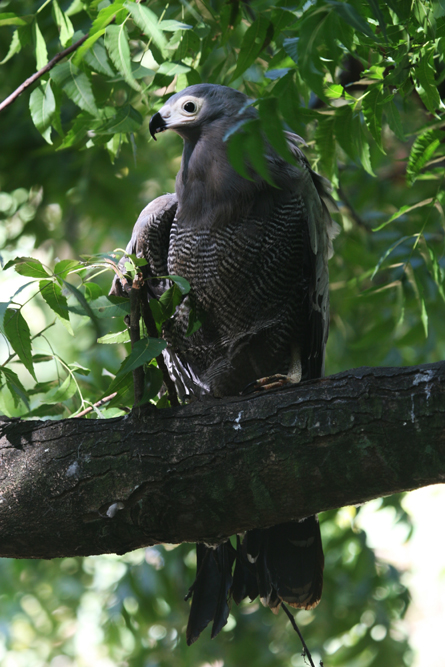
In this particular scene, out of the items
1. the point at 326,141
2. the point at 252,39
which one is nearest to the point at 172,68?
the point at 252,39

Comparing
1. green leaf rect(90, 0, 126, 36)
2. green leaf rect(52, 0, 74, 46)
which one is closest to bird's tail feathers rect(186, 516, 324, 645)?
green leaf rect(90, 0, 126, 36)

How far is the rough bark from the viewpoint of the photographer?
170cm

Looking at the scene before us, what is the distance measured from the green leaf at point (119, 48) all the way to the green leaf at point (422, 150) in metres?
1.08

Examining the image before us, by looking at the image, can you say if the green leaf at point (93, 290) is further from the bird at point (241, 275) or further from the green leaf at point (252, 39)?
the green leaf at point (252, 39)

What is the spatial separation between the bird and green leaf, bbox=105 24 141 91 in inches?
24.2

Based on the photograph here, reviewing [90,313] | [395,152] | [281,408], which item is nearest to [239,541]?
[281,408]

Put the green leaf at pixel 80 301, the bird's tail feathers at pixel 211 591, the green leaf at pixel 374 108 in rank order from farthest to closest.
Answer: the bird's tail feathers at pixel 211 591
the green leaf at pixel 374 108
the green leaf at pixel 80 301

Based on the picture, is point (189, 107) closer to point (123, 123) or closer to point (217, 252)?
point (123, 123)

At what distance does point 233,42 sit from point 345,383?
2011 mm

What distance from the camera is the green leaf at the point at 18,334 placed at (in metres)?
1.83

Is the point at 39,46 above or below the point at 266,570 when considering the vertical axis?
above

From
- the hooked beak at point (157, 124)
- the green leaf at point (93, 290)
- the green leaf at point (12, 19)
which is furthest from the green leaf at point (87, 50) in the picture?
the green leaf at point (93, 290)

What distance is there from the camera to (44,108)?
7.52ft

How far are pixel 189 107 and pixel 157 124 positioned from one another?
0.51ft
